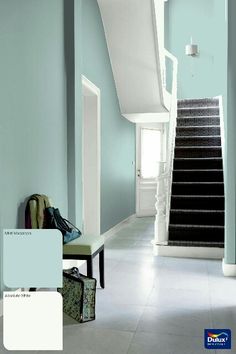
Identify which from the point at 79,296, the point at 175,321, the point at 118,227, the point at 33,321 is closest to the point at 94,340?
the point at 79,296

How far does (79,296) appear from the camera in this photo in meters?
2.02

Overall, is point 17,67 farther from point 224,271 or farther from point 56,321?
point 224,271

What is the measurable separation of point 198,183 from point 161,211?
2.29 ft

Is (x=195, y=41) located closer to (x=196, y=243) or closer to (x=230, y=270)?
(x=196, y=243)

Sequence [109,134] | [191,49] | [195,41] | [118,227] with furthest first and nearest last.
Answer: [195,41] < [191,49] < [118,227] < [109,134]

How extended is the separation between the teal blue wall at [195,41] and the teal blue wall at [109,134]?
4.59 feet

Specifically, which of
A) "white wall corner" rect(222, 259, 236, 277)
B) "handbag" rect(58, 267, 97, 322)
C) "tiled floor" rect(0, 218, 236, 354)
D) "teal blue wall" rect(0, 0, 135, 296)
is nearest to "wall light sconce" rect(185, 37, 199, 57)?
"teal blue wall" rect(0, 0, 135, 296)

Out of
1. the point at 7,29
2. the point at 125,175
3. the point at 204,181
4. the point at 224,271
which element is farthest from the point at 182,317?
the point at 125,175

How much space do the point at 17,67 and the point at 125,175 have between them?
12.7 feet

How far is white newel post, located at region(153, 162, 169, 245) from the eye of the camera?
3.93 metres

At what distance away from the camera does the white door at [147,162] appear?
6922mm

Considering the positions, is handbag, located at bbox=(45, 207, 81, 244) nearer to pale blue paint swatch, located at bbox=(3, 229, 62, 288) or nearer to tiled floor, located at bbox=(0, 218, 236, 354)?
tiled floor, located at bbox=(0, 218, 236, 354)

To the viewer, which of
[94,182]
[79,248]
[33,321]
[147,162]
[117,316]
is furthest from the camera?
[147,162]

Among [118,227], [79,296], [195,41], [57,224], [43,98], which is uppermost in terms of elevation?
[195,41]
